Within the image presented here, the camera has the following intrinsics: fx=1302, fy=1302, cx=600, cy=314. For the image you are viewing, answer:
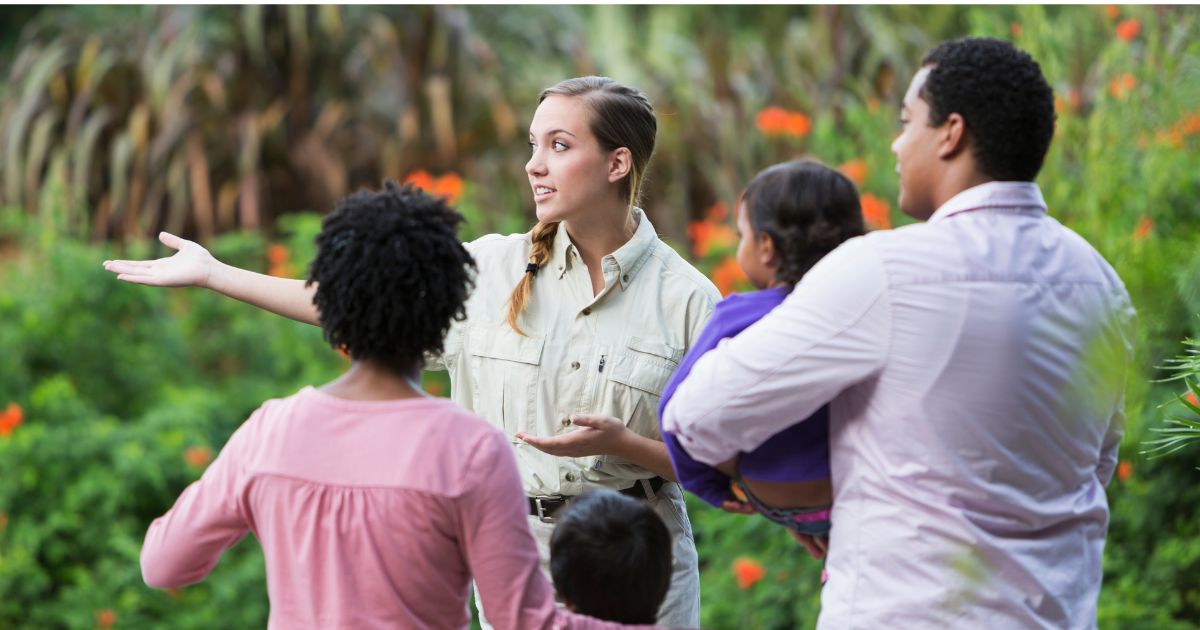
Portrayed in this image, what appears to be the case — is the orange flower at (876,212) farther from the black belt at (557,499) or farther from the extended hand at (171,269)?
the extended hand at (171,269)

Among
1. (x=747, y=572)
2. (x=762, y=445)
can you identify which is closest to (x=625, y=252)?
(x=762, y=445)

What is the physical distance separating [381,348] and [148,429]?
334cm

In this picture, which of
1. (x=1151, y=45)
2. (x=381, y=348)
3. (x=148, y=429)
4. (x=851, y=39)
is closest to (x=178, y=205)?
(x=148, y=429)

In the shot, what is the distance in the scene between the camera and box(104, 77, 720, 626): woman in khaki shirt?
2.57m

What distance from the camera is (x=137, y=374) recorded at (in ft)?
17.6

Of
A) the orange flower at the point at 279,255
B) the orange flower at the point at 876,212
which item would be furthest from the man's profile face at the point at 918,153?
the orange flower at the point at 279,255

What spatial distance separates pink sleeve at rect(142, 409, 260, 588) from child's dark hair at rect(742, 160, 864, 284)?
0.84 meters

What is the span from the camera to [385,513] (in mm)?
1846

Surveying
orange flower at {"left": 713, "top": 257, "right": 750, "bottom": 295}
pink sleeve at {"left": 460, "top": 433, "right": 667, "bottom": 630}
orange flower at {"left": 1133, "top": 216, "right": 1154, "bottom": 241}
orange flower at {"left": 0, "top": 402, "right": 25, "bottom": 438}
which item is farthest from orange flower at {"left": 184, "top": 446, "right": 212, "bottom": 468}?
orange flower at {"left": 1133, "top": 216, "right": 1154, "bottom": 241}

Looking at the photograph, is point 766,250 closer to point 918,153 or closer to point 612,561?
point 918,153

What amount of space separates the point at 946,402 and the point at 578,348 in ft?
3.06

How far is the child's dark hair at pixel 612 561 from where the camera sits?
2033mm

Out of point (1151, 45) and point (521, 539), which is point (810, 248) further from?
point (1151, 45)

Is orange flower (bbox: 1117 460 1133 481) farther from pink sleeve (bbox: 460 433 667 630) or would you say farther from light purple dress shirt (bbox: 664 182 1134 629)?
pink sleeve (bbox: 460 433 667 630)
